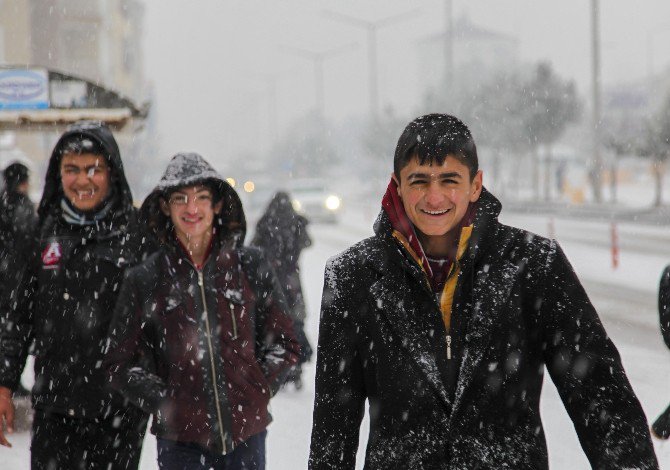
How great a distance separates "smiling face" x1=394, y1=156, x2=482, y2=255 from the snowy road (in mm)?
3491

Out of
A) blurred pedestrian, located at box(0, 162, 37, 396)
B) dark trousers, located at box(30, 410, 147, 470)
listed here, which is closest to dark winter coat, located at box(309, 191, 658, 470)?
dark trousers, located at box(30, 410, 147, 470)

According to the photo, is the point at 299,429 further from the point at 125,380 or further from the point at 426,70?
the point at 426,70

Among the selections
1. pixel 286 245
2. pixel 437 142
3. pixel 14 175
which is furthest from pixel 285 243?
pixel 437 142

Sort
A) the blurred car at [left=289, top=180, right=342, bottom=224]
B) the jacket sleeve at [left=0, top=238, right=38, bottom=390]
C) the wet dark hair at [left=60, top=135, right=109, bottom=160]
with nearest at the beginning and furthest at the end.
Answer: the jacket sleeve at [left=0, top=238, right=38, bottom=390], the wet dark hair at [left=60, top=135, right=109, bottom=160], the blurred car at [left=289, top=180, right=342, bottom=224]

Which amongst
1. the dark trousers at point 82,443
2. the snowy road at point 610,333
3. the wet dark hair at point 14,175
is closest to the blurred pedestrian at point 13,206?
the wet dark hair at point 14,175

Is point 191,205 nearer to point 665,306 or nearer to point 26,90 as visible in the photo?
point 665,306

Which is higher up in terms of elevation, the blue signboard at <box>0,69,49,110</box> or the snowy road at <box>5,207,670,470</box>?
the blue signboard at <box>0,69,49,110</box>

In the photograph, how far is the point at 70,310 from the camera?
140 inches

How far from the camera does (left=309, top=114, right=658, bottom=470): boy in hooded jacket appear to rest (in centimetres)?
217

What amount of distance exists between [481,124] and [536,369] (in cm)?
4823

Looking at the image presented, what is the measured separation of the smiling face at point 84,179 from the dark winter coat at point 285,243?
4056 millimetres

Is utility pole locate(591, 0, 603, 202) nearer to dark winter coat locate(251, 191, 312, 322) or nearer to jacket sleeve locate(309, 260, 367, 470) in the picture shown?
dark winter coat locate(251, 191, 312, 322)

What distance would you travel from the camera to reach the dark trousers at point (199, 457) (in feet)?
10.6

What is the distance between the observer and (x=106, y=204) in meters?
3.76
